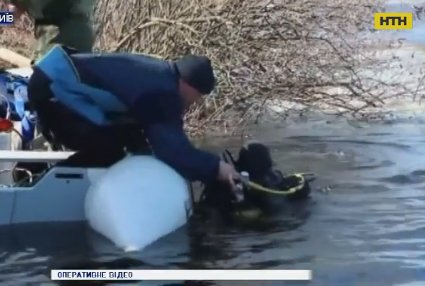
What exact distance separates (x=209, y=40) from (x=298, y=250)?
11.4 feet

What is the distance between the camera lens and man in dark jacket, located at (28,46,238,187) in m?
5.93

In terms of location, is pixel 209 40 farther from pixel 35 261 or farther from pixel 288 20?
pixel 35 261

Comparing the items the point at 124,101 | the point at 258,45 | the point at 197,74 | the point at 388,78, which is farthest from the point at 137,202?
the point at 388,78

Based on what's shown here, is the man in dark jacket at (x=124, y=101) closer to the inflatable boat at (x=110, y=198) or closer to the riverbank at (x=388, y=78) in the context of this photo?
the inflatable boat at (x=110, y=198)

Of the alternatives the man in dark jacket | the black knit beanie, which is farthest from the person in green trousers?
the black knit beanie

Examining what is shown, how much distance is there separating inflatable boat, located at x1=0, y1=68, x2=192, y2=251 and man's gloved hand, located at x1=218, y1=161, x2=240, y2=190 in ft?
0.69

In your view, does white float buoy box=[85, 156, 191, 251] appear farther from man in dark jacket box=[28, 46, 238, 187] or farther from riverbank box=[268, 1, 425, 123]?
riverbank box=[268, 1, 425, 123]

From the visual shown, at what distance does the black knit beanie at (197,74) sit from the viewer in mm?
6035

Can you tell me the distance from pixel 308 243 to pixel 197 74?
114 centimetres

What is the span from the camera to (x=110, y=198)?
579 centimetres

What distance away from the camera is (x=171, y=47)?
30.4 feet

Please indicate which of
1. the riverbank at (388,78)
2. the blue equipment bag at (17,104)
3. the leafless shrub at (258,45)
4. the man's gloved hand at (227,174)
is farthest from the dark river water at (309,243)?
the riverbank at (388,78)

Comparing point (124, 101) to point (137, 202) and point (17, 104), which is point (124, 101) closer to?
point (137, 202)

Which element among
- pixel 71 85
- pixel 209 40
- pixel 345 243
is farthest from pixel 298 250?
pixel 209 40
